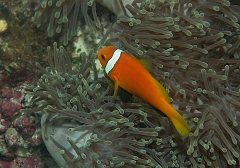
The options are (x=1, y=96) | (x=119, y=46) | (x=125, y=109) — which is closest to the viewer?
(x=125, y=109)

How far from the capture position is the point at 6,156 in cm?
286

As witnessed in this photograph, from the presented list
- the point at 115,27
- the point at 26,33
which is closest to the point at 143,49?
the point at 115,27

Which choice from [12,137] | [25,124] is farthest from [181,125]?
[12,137]

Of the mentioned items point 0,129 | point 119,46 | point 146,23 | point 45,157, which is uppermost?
point 146,23

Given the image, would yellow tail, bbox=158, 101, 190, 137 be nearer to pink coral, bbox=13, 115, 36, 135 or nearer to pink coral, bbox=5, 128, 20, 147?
pink coral, bbox=13, 115, 36, 135

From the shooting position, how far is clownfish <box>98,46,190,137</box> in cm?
171

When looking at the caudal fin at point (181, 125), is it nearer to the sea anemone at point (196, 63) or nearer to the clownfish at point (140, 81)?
the clownfish at point (140, 81)

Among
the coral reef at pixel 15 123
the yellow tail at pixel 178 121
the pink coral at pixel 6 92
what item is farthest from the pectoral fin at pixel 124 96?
the pink coral at pixel 6 92

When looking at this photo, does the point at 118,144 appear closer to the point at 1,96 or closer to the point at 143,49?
the point at 143,49

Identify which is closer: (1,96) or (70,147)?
(70,147)

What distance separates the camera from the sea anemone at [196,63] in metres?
2.04

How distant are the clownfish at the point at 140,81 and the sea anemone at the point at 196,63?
0.26m

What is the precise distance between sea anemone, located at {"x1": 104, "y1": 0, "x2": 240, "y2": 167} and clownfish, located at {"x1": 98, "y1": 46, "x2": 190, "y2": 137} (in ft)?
0.85

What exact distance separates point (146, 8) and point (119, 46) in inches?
13.1
